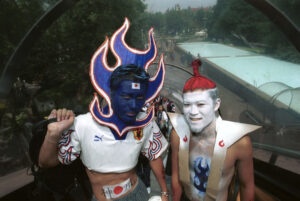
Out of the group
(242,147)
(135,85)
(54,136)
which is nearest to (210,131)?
(242,147)

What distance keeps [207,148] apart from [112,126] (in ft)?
2.82

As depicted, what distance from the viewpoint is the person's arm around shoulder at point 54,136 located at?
2.09 metres

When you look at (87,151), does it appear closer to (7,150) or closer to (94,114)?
(94,114)

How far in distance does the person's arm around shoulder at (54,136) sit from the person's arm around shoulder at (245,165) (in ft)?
4.76

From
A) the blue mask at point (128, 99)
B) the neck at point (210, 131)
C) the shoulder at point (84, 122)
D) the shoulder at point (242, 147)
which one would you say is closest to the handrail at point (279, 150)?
the shoulder at point (242, 147)

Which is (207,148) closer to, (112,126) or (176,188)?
(176,188)

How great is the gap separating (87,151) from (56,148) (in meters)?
0.26

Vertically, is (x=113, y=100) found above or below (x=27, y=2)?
below

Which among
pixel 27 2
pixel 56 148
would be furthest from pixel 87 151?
pixel 27 2

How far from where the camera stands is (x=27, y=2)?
17.5 feet

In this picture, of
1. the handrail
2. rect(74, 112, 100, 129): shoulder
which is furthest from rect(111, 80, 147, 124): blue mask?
the handrail

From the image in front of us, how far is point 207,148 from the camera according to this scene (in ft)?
7.41

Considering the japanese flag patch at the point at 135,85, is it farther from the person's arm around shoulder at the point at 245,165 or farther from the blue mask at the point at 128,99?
the person's arm around shoulder at the point at 245,165

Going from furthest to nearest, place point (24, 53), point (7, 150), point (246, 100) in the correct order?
point (246, 100)
point (7, 150)
point (24, 53)
